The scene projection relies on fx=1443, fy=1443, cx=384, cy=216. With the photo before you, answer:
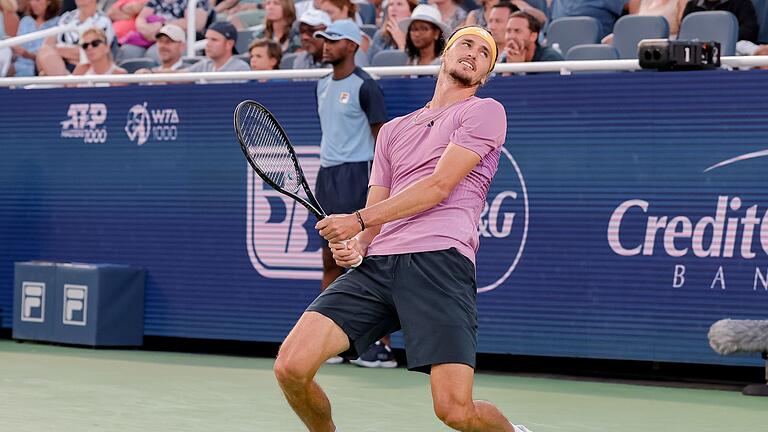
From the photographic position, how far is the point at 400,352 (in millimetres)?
10078

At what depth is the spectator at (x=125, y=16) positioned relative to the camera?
555 inches

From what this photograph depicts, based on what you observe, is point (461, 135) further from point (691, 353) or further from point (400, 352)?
point (400, 352)

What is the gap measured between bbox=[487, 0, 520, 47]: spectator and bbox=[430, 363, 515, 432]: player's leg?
5154 millimetres

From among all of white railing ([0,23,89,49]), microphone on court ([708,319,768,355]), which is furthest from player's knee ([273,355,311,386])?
white railing ([0,23,89,49])

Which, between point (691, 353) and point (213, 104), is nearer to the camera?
point (691, 353)

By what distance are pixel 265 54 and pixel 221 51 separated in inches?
24.3

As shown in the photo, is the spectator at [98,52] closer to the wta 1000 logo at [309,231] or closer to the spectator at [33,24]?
the spectator at [33,24]

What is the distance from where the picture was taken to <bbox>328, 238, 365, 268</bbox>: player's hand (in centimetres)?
536

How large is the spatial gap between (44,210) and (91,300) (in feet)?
3.45

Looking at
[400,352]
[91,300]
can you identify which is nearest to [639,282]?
[400,352]

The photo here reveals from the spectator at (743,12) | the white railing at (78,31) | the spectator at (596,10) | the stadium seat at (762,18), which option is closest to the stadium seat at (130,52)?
the white railing at (78,31)

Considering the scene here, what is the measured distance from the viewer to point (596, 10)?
1084 cm

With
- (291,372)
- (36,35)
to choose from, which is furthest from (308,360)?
(36,35)

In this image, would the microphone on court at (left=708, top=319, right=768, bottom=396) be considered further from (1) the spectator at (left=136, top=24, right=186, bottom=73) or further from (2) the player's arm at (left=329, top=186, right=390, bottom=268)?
(1) the spectator at (left=136, top=24, right=186, bottom=73)
